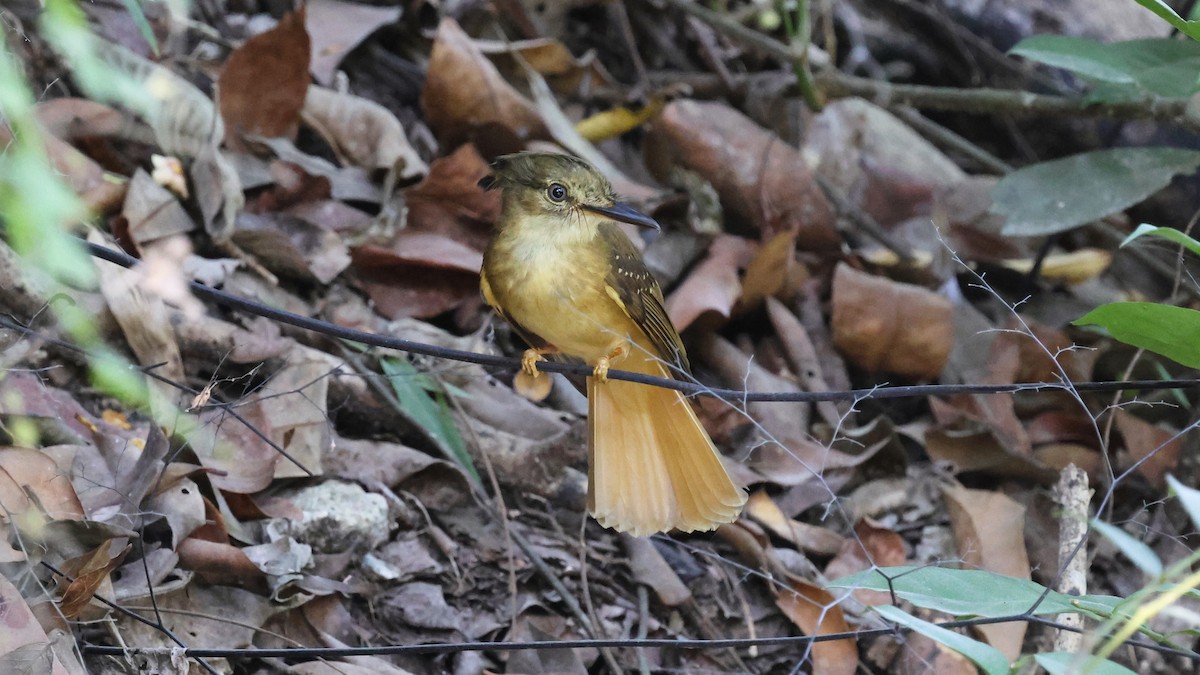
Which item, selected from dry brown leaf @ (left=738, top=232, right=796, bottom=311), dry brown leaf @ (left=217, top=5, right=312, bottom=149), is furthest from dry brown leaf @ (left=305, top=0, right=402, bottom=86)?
dry brown leaf @ (left=738, top=232, right=796, bottom=311)

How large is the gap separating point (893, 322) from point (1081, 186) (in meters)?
0.78

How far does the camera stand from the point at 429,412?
11.3 feet

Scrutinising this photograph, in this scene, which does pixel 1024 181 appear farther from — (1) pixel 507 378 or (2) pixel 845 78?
(1) pixel 507 378

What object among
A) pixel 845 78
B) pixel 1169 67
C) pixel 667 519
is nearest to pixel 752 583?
pixel 667 519

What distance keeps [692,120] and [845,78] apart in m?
0.70

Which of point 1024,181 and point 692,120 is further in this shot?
point 692,120

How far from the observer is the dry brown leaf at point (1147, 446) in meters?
4.21

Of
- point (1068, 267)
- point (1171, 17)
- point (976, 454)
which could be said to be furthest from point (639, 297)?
point (1068, 267)

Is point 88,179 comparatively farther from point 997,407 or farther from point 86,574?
point 997,407

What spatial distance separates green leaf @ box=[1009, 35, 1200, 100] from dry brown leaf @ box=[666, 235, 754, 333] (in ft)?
4.04

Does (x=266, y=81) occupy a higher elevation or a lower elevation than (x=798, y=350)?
higher

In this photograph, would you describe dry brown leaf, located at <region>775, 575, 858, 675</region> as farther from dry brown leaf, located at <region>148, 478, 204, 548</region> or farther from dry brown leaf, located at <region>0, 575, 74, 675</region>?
dry brown leaf, located at <region>0, 575, 74, 675</region>

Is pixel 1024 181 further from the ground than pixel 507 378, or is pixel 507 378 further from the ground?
pixel 1024 181

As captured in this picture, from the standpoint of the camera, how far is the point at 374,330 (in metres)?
3.89
